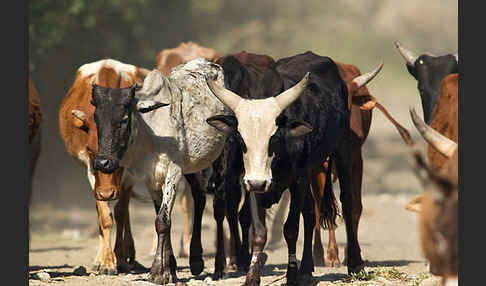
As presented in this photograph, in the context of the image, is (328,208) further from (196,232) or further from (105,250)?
(105,250)

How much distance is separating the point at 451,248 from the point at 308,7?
40.2 m

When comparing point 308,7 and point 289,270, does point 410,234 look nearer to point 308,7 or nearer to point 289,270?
point 289,270

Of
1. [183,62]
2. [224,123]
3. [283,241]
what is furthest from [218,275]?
[283,241]

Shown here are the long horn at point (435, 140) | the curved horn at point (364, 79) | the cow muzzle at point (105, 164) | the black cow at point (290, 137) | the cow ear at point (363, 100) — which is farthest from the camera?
the cow ear at point (363, 100)

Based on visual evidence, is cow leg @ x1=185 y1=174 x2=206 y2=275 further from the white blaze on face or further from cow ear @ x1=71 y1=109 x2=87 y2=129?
the white blaze on face

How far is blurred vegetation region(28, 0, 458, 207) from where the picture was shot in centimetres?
2094

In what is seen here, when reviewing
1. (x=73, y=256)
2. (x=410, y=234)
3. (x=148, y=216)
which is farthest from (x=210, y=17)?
(x=73, y=256)

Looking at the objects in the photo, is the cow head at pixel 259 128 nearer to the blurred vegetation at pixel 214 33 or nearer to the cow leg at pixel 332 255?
the cow leg at pixel 332 255

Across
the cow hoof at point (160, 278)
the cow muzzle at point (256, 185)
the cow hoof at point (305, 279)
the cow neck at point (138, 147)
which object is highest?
the cow neck at point (138, 147)

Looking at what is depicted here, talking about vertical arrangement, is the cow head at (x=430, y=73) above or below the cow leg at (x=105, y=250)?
above

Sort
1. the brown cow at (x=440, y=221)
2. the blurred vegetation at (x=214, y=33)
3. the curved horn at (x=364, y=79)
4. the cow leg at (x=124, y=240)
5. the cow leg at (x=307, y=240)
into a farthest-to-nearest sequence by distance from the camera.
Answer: the blurred vegetation at (x=214, y=33)
the curved horn at (x=364, y=79)
the cow leg at (x=124, y=240)
the cow leg at (x=307, y=240)
the brown cow at (x=440, y=221)

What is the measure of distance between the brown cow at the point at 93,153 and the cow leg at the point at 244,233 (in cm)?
120

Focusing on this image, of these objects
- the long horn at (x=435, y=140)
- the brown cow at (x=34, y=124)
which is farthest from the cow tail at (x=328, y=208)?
the long horn at (x=435, y=140)

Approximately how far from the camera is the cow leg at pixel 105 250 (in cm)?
984
